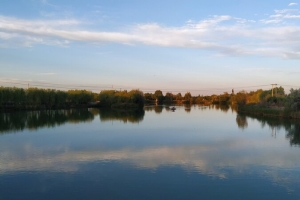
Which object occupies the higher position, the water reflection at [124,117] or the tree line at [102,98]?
the tree line at [102,98]

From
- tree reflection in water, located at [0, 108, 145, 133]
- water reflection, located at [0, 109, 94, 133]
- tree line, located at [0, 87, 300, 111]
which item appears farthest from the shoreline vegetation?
water reflection, located at [0, 109, 94, 133]

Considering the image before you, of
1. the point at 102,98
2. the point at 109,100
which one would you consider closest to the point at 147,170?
the point at 109,100

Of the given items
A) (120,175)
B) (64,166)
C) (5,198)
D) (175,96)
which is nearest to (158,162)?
(120,175)

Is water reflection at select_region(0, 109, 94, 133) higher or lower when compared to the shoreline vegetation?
lower

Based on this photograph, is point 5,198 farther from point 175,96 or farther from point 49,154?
point 175,96

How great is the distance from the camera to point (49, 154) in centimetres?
991

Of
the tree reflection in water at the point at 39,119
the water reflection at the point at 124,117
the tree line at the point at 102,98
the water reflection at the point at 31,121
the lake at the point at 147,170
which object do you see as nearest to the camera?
the lake at the point at 147,170

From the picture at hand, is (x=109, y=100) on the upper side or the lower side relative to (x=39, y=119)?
upper

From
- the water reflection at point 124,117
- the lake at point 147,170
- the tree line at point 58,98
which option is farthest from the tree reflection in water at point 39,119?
the tree line at point 58,98

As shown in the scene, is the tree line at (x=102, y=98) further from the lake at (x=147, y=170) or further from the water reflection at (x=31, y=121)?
the lake at (x=147, y=170)

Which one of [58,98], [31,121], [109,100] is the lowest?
[31,121]

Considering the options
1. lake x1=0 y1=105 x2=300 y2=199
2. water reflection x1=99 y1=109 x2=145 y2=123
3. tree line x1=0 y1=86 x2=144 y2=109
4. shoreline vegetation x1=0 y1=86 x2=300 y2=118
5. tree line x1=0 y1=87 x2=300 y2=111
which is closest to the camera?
lake x1=0 y1=105 x2=300 y2=199

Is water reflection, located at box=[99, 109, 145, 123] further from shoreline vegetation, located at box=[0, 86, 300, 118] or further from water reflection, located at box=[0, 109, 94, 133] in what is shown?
shoreline vegetation, located at box=[0, 86, 300, 118]

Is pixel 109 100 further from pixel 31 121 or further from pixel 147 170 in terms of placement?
pixel 147 170
